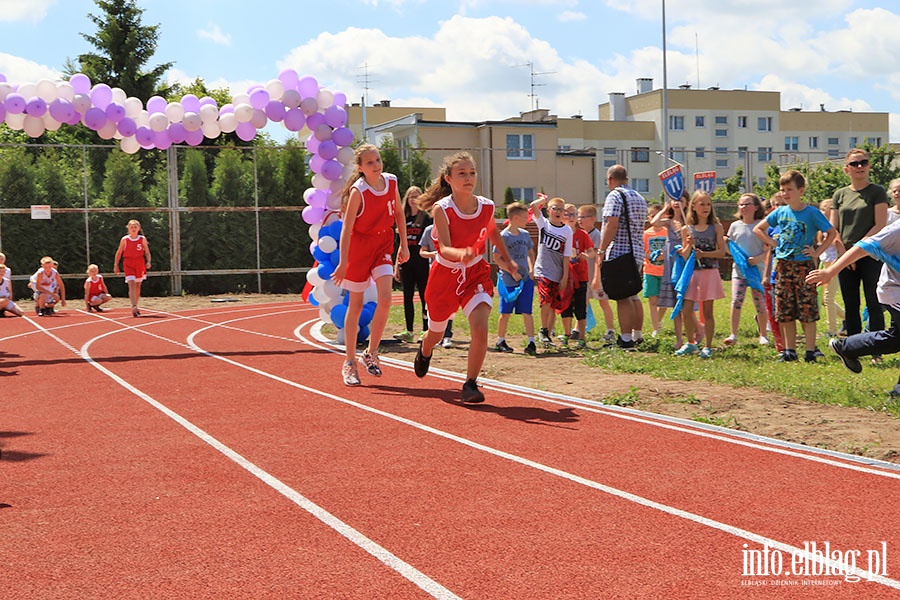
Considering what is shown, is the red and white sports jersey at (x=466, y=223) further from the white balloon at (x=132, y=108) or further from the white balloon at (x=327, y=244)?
the white balloon at (x=132, y=108)

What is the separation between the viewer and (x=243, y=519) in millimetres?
4738

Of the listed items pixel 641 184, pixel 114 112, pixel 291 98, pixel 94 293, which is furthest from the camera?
pixel 641 184

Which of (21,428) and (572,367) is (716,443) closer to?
(572,367)

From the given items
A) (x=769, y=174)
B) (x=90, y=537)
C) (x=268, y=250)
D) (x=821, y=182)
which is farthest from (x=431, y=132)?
(x=90, y=537)

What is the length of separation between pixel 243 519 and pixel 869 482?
128 inches

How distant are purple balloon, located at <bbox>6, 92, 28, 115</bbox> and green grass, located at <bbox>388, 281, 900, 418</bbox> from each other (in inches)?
271

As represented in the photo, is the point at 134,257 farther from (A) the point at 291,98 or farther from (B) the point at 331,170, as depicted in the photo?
(B) the point at 331,170

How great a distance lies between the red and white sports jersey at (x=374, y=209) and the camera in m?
9.27

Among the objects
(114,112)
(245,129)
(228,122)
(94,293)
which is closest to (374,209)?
(245,129)

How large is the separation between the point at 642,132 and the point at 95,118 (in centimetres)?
7113

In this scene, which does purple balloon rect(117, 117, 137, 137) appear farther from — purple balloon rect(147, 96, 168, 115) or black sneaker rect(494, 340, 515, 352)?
black sneaker rect(494, 340, 515, 352)

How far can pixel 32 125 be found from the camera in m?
13.2

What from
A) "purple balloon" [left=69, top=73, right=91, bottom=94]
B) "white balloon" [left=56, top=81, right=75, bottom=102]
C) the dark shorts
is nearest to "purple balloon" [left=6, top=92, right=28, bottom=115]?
"white balloon" [left=56, top=81, right=75, bottom=102]

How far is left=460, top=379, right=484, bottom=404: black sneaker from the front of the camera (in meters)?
7.89
